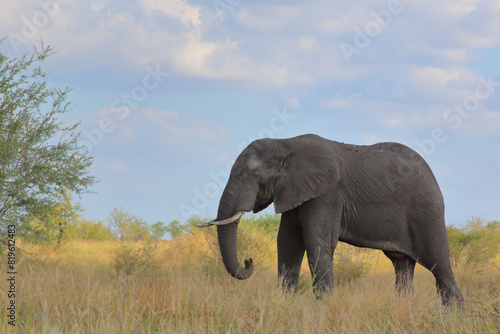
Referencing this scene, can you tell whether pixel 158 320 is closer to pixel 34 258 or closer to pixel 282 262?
pixel 282 262

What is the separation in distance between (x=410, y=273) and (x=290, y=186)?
3010 millimetres

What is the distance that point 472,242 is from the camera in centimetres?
1767

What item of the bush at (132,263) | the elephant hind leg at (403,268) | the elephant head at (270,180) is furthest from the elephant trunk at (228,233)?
the bush at (132,263)

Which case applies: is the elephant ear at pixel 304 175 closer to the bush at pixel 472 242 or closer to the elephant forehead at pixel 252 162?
the elephant forehead at pixel 252 162

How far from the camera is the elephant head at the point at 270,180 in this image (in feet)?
25.2

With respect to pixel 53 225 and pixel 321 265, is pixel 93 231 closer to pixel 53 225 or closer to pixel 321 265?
pixel 53 225

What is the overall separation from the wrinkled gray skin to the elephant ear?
0.02 metres

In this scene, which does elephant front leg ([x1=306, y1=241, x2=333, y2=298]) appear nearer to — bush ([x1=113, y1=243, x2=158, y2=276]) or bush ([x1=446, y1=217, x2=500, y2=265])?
bush ([x1=113, y1=243, x2=158, y2=276])

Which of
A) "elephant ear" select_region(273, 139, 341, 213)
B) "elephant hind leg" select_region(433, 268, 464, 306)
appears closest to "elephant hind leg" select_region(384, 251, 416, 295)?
"elephant hind leg" select_region(433, 268, 464, 306)

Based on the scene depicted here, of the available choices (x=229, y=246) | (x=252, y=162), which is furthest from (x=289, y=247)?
(x=252, y=162)

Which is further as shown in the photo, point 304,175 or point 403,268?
point 403,268

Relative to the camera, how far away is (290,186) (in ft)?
26.0

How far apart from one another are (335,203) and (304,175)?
72cm

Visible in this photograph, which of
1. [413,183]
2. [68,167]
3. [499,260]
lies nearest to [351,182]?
[413,183]
